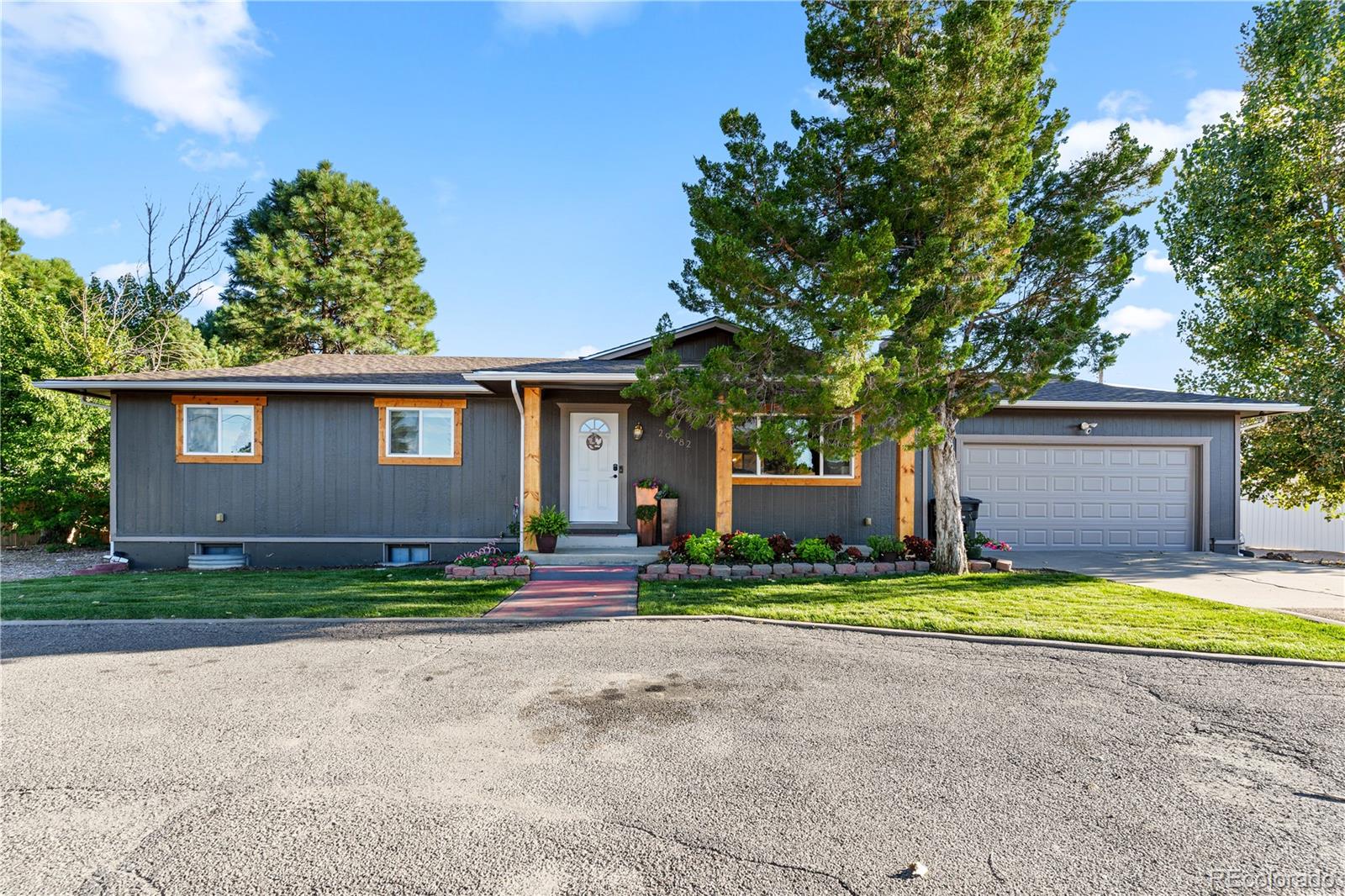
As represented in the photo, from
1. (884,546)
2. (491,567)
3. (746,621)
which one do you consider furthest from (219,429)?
(884,546)

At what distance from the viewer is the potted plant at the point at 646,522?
1012 cm

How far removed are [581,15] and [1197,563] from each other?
1283 cm

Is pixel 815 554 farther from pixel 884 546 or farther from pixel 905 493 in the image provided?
pixel 905 493

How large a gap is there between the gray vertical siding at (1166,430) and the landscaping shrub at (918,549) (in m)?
3.13

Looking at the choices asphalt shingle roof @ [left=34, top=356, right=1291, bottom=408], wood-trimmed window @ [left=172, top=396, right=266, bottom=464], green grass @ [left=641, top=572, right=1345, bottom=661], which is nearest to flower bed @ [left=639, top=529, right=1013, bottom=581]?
green grass @ [left=641, top=572, right=1345, bottom=661]

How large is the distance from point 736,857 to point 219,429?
11279mm

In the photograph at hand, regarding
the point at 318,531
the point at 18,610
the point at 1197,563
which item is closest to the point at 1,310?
the point at 318,531

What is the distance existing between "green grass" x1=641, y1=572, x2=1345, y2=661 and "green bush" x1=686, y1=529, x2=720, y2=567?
0.41 meters

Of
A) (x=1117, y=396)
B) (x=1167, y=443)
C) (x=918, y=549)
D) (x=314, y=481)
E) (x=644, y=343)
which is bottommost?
(x=918, y=549)

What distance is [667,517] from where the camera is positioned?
33.9ft

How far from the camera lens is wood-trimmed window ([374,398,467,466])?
34.1 feet

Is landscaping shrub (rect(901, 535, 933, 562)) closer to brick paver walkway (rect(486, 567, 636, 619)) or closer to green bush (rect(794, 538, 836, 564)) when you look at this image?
green bush (rect(794, 538, 836, 564))

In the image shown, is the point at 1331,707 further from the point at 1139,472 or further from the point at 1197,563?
the point at 1139,472

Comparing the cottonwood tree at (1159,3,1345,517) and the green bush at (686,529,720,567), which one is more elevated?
the cottonwood tree at (1159,3,1345,517)
